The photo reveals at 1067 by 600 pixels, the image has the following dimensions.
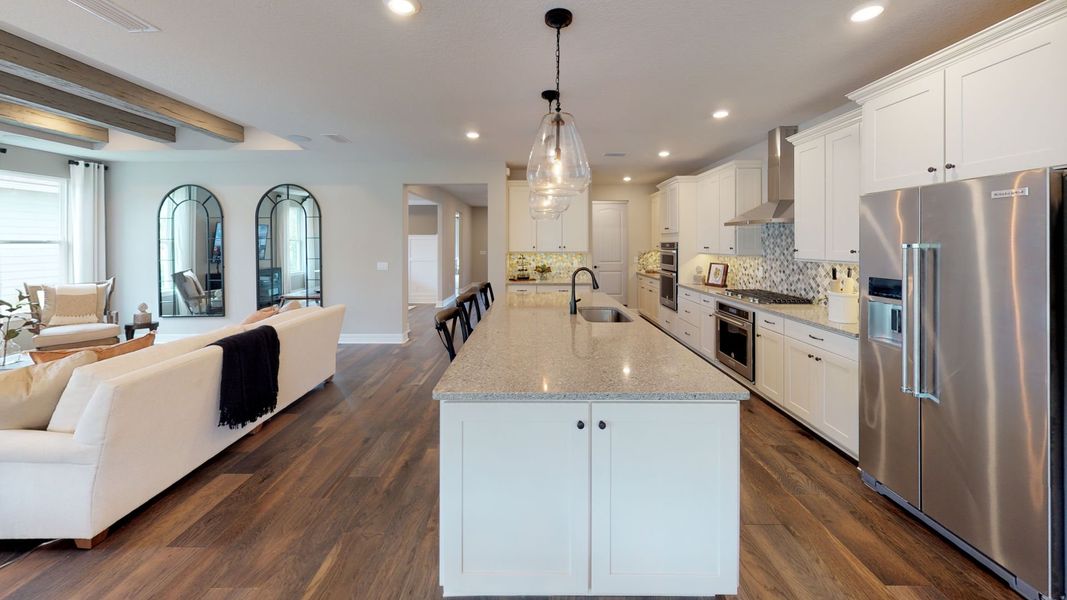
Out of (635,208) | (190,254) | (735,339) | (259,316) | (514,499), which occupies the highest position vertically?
(635,208)

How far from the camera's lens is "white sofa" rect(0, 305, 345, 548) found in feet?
6.77

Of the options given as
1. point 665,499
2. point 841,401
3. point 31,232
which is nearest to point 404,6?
point 665,499

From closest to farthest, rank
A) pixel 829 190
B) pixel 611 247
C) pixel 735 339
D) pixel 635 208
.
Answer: pixel 829 190
pixel 735 339
pixel 635 208
pixel 611 247

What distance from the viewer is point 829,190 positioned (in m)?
3.56

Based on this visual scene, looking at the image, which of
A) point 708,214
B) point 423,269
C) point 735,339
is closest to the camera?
point 735,339

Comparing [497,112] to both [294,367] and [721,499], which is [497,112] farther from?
[721,499]

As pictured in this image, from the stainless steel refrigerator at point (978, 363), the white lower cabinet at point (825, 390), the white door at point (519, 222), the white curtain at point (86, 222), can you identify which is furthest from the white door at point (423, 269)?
the stainless steel refrigerator at point (978, 363)

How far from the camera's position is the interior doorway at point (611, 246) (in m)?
8.49

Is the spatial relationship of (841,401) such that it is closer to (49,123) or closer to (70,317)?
(70,317)

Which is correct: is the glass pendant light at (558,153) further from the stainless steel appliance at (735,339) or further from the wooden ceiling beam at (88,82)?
the wooden ceiling beam at (88,82)

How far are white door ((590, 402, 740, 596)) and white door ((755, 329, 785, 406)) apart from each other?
2381 mm

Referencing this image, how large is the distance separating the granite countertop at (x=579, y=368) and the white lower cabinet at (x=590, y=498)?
6cm

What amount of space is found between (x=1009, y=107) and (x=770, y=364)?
7.73 feet

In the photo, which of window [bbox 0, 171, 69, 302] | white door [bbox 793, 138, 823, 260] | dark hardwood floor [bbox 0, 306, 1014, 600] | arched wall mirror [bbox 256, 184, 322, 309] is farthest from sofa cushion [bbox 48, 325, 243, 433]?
window [bbox 0, 171, 69, 302]
